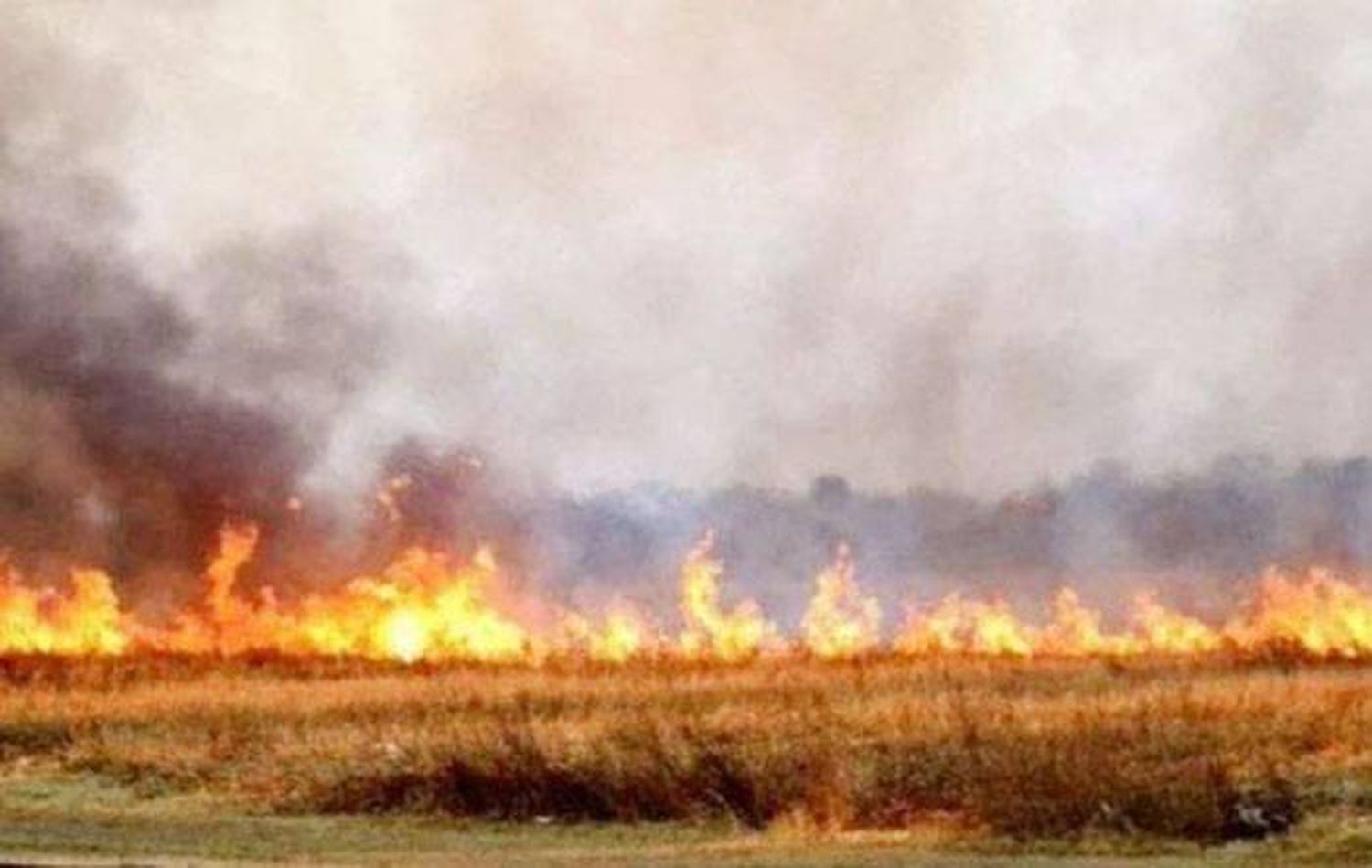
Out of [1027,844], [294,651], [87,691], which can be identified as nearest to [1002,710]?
[1027,844]

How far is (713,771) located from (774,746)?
6840mm

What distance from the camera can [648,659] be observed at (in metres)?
80.6

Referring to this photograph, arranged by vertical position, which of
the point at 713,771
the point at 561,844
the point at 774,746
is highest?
the point at 774,746

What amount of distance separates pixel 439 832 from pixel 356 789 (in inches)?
172

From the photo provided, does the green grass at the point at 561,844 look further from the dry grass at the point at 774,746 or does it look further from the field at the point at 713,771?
the dry grass at the point at 774,746

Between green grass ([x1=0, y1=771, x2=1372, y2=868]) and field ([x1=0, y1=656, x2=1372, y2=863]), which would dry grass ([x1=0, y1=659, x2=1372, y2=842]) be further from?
green grass ([x1=0, y1=771, x2=1372, y2=868])

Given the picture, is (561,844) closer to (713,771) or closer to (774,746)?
(713,771)

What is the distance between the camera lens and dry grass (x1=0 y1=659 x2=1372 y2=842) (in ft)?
109

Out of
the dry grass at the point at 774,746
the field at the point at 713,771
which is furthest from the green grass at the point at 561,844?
the dry grass at the point at 774,746

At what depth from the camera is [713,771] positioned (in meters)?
36.4

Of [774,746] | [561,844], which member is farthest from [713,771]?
[774,746]

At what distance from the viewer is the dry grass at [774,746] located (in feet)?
109

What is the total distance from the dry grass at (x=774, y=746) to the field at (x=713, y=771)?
74 millimetres

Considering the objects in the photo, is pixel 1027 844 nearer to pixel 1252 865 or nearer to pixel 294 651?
pixel 1252 865
